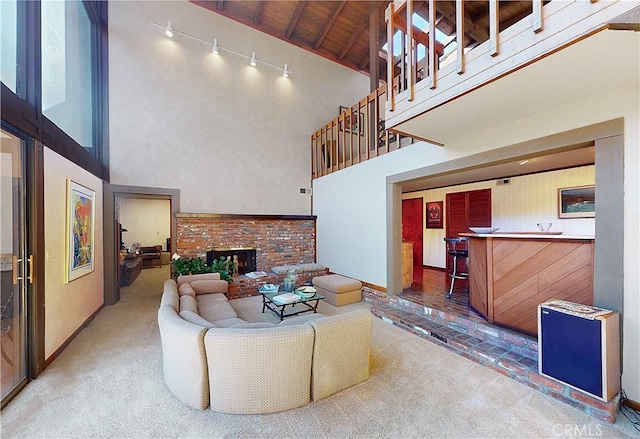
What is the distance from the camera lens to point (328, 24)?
21.9 feet

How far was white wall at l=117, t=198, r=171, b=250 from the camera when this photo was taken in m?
9.62

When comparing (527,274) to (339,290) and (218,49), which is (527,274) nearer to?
(339,290)

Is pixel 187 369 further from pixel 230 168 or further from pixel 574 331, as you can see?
pixel 230 168

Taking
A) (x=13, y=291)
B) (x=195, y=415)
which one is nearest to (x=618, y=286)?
(x=195, y=415)

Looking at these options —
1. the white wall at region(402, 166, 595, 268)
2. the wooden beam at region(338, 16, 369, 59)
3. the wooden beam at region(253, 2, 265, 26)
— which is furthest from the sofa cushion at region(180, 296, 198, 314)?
the wooden beam at region(338, 16, 369, 59)

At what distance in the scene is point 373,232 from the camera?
5.23m

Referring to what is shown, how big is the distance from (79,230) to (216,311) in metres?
2.20

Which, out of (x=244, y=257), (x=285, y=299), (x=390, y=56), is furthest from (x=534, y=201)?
(x=244, y=257)

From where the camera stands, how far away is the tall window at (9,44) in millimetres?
2369

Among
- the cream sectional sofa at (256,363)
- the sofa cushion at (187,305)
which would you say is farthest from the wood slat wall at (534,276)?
the sofa cushion at (187,305)

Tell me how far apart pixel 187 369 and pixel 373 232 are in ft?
12.7

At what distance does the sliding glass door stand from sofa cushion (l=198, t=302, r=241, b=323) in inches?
63.3

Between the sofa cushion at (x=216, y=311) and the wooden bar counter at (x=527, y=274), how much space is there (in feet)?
10.8

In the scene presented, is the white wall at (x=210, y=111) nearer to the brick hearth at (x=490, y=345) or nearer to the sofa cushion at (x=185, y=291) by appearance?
the sofa cushion at (x=185, y=291)
